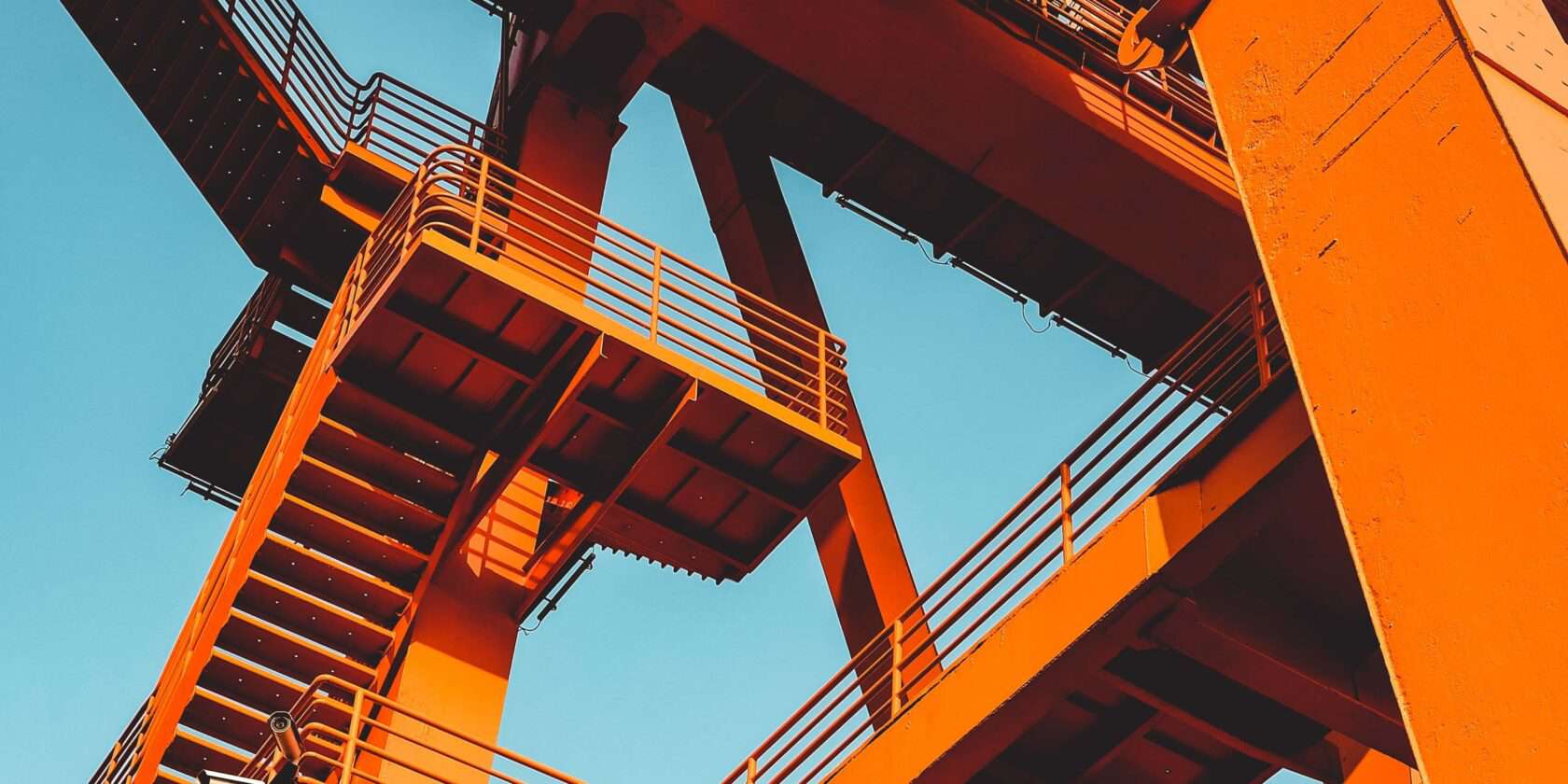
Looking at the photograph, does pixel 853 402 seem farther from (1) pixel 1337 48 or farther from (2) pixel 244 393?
(1) pixel 1337 48

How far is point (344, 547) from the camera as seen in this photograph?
13.9m

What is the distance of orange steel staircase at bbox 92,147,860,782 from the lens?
13.4 metres

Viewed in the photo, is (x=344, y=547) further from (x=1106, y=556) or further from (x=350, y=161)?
(x=1106, y=556)

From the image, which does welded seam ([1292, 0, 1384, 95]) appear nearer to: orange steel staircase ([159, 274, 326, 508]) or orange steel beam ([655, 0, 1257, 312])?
orange steel beam ([655, 0, 1257, 312])

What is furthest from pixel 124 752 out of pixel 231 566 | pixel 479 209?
pixel 479 209

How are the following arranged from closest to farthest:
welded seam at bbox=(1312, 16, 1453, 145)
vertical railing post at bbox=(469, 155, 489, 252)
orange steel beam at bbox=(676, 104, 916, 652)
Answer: welded seam at bbox=(1312, 16, 1453, 145) → vertical railing post at bbox=(469, 155, 489, 252) → orange steel beam at bbox=(676, 104, 916, 652)

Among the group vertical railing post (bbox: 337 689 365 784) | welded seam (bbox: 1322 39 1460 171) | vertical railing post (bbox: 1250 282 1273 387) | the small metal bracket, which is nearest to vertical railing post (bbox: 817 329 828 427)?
vertical railing post (bbox: 337 689 365 784)

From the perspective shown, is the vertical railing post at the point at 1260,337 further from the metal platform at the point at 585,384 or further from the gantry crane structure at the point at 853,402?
the metal platform at the point at 585,384

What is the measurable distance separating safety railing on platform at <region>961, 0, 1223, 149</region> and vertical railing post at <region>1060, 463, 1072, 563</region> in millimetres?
7158

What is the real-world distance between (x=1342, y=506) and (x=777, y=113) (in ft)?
45.3

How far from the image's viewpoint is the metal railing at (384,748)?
12.1 meters

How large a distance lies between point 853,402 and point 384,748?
641 cm

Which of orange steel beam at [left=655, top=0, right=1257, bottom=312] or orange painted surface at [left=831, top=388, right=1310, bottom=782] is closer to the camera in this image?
orange painted surface at [left=831, top=388, right=1310, bottom=782]

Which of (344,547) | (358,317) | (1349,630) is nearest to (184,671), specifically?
(344,547)
